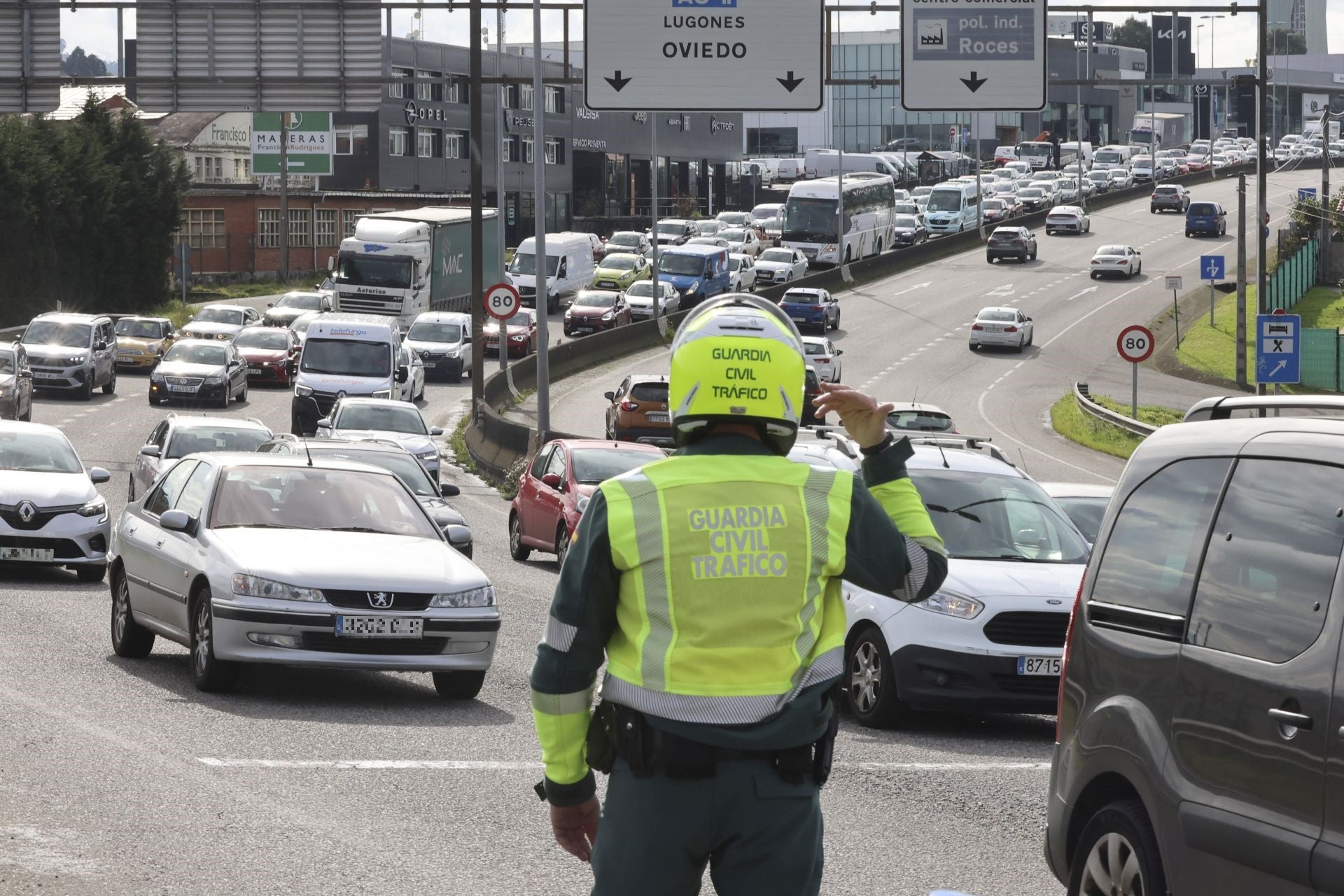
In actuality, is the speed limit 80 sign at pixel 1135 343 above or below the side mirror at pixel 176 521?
above

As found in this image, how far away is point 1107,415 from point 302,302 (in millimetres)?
27885

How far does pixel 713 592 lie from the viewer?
3.96 metres

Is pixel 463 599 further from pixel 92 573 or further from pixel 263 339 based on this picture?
pixel 263 339

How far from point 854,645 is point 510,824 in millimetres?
4217

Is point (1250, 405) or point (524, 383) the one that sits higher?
point (1250, 405)

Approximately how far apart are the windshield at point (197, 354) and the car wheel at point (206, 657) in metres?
33.0

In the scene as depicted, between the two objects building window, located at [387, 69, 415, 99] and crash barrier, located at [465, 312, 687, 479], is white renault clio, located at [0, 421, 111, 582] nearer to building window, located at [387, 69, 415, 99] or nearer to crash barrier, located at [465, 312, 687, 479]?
crash barrier, located at [465, 312, 687, 479]

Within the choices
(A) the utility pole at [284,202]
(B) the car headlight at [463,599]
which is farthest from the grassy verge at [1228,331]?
(B) the car headlight at [463,599]

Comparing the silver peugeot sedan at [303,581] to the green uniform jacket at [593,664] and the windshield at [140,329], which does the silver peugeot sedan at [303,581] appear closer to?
the green uniform jacket at [593,664]

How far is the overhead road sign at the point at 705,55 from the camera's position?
2308cm

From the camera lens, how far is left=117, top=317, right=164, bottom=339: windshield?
176 ft

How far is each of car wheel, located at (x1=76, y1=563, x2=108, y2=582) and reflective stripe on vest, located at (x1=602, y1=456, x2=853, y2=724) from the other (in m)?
15.8

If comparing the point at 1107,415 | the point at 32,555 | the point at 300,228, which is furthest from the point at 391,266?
the point at 300,228

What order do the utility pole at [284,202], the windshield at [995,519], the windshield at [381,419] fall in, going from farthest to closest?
the utility pole at [284,202], the windshield at [381,419], the windshield at [995,519]
